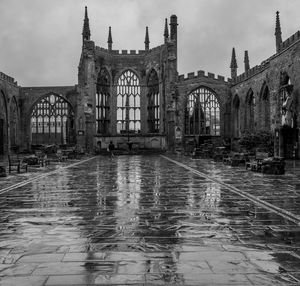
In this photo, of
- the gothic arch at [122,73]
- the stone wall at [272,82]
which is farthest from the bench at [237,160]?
the gothic arch at [122,73]

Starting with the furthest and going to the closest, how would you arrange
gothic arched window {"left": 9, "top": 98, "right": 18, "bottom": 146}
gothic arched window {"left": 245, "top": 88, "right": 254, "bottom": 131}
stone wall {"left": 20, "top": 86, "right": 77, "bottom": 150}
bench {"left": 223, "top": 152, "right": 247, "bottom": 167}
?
stone wall {"left": 20, "top": 86, "right": 77, "bottom": 150}
gothic arched window {"left": 9, "top": 98, "right": 18, "bottom": 146}
gothic arched window {"left": 245, "top": 88, "right": 254, "bottom": 131}
bench {"left": 223, "top": 152, "right": 247, "bottom": 167}

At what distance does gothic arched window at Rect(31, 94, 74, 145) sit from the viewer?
183 ft

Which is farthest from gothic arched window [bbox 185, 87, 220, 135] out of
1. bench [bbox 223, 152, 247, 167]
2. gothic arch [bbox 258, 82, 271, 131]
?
bench [bbox 223, 152, 247, 167]

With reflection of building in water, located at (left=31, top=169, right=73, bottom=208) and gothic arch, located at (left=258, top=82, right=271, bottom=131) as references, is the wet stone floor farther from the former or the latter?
gothic arch, located at (left=258, top=82, right=271, bottom=131)

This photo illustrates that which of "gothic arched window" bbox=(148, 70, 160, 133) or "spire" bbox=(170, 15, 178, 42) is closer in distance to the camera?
"spire" bbox=(170, 15, 178, 42)

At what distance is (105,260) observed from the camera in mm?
4695

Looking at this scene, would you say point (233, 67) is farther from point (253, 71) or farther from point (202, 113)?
point (253, 71)

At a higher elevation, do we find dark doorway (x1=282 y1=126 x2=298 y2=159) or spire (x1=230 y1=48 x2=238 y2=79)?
spire (x1=230 y1=48 x2=238 y2=79)

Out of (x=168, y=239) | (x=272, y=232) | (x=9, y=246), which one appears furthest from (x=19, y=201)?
(x=272, y=232)

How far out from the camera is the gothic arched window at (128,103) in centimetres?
5131

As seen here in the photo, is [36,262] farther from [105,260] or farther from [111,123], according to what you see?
[111,123]

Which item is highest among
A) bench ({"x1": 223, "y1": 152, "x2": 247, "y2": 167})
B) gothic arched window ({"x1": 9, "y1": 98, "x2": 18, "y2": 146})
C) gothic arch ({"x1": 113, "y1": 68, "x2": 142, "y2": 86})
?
gothic arch ({"x1": 113, "y1": 68, "x2": 142, "y2": 86})

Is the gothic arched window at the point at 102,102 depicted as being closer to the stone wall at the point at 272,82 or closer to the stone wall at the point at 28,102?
the stone wall at the point at 28,102

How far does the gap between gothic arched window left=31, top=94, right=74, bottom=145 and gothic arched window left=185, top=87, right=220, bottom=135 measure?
51.3ft
